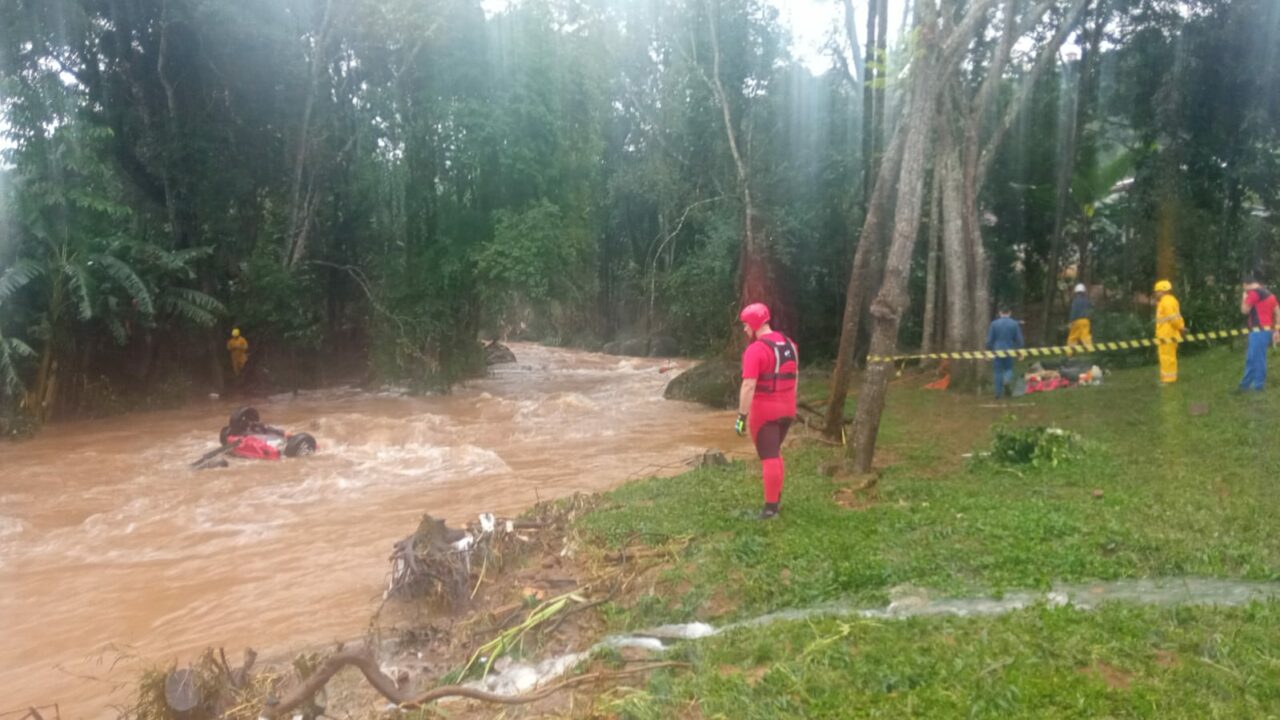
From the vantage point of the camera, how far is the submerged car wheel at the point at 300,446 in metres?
15.2

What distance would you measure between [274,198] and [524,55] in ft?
25.6

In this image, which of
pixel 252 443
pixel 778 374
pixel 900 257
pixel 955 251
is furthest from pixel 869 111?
pixel 778 374

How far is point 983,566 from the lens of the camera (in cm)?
616

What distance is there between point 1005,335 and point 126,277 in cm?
1623

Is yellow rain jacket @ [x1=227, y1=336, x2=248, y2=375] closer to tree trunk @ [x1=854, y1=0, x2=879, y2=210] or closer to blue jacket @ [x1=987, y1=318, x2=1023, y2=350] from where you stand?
tree trunk @ [x1=854, y1=0, x2=879, y2=210]

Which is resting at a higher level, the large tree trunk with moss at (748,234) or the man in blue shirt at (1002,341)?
the large tree trunk with moss at (748,234)

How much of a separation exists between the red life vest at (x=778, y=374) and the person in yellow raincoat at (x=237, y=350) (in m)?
19.9

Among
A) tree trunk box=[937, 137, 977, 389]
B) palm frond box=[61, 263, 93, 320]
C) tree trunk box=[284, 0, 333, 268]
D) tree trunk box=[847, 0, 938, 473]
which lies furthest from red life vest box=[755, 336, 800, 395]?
tree trunk box=[284, 0, 333, 268]

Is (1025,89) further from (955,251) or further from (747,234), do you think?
(747,234)

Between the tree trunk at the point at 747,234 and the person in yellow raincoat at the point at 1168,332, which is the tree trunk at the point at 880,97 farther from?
the person in yellow raincoat at the point at 1168,332

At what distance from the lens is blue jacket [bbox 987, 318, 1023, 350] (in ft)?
52.1

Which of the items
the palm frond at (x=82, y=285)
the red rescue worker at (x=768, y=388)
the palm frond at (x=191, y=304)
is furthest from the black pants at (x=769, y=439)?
the palm frond at (x=191, y=304)

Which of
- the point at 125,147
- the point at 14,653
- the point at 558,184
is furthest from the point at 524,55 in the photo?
the point at 14,653

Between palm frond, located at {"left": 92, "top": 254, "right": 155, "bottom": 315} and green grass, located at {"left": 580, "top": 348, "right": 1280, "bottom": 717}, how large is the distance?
13.1m
